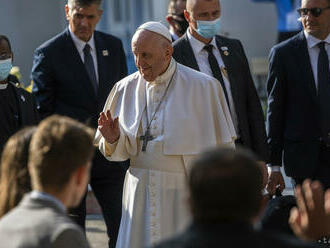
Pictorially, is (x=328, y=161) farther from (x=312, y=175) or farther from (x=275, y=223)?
(x=275, y=223)

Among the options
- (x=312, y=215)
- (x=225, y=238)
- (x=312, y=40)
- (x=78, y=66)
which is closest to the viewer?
(x=225, y=238)

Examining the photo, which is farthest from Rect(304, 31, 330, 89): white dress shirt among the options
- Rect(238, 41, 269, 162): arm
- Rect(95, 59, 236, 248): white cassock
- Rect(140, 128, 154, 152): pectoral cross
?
Rect(140, 128, 154, 152): pectoral cross

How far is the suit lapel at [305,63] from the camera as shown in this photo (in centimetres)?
699

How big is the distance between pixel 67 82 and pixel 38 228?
4022 mm

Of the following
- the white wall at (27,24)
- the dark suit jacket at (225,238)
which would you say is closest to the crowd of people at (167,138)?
the dark suit jacket at (225,238)

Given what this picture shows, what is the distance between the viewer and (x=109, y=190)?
756 cm

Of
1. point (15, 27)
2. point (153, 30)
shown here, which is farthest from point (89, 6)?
point (15, 27)

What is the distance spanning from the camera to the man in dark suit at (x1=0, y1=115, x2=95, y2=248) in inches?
142

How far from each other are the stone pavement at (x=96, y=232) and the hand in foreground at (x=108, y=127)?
3.18 m

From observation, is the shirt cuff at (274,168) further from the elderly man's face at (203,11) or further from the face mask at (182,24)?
the face mask at (182,24)

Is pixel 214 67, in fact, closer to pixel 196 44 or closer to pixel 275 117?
pixel 196 44

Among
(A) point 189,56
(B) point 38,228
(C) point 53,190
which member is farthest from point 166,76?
(B) point 38,228

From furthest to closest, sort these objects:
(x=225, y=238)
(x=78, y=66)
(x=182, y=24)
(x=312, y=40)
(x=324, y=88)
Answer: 1. (x=182, y=24)
2. (x=78, y=66)
3. (x=312, y=40)
4. (x=324, y=88)
5. (x=225, y=238)

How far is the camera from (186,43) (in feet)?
23.2
